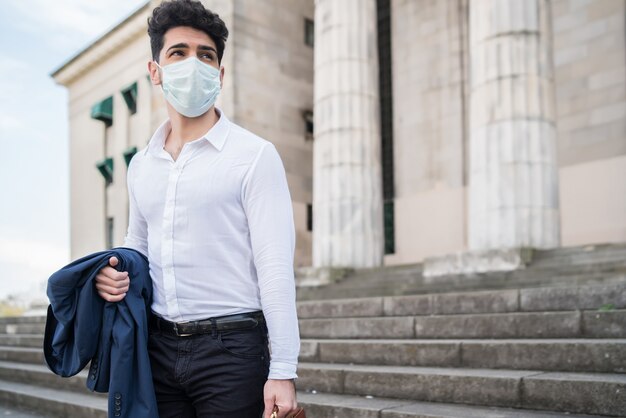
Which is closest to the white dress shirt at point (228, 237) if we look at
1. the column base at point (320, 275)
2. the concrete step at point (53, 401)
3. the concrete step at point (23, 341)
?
the concrete step at point (53, 401)

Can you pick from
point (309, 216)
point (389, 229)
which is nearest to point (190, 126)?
point (389, 229)

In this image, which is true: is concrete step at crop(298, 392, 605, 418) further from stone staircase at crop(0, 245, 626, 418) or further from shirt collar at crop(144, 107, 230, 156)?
shirt collar at crop(144, 107, 230, 156)

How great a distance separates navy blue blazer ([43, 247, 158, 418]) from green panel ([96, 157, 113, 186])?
26.1m

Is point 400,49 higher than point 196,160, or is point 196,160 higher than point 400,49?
point 400,49

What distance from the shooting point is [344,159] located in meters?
14.0

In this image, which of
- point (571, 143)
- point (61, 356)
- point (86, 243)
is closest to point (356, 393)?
point (61, 356)

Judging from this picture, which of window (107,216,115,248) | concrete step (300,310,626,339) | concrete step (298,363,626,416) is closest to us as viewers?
concrete step (298,363,626,416)

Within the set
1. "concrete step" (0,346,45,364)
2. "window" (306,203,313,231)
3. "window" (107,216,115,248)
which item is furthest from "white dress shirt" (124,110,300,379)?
"window" (107,216,115,248)

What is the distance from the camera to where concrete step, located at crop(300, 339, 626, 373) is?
5.23 metres

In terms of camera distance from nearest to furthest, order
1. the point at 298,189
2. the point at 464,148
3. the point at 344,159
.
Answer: the point at 344,159 → the point at 464,148 → the point at 298,189

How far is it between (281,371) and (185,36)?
1184mm

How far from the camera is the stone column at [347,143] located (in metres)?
14.0

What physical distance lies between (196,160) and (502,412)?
3.54 meters

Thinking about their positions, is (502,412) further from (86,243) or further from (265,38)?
(86,243)
